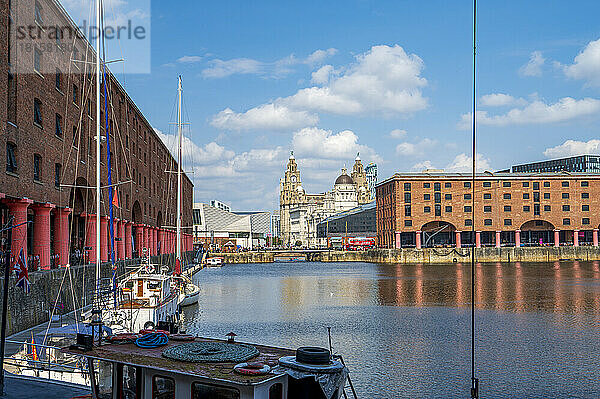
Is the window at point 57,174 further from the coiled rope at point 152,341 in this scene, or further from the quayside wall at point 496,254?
the quayside wall at point 496,254

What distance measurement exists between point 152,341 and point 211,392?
302 centimetres

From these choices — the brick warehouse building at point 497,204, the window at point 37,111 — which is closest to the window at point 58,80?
the window at point 37,111

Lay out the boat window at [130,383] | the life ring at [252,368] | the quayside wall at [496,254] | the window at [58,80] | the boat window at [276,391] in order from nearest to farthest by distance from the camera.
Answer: the life ring at [252,368] → the boat window at [276,391] → the boat window at [130,383] → the window at [58,80] → the quayside wall at [496,254]

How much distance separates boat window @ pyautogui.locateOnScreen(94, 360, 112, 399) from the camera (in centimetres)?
1636

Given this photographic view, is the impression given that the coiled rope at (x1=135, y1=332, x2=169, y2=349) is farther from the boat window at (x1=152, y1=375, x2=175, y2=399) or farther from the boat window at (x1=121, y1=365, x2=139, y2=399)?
the boat window at (x1=152, y1=375, x2=175, y2=399)

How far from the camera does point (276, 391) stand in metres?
13.7

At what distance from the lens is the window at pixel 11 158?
40.0 metres

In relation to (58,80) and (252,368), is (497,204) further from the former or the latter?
(252,368)

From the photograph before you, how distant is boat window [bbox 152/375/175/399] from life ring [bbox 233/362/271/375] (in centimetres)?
172

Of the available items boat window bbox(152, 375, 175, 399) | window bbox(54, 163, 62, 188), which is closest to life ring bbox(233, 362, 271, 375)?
boat window bbox(152, 375, 175, 399)

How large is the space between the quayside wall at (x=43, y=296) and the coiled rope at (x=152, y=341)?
18144 millimetres

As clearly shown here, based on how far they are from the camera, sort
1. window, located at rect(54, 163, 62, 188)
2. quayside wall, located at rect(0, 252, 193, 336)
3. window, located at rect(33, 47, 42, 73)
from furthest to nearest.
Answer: window, located at rect(54, 163, 62, 188) < window, located at rect(33, 47, 42, 73) < quayside wall, located at rect(0, 252, 193, 336)

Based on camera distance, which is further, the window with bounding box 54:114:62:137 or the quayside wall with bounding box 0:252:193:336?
the window with bounding box 54:114:62:137

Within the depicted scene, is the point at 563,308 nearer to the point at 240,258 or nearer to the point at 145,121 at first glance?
the point at 145,121
